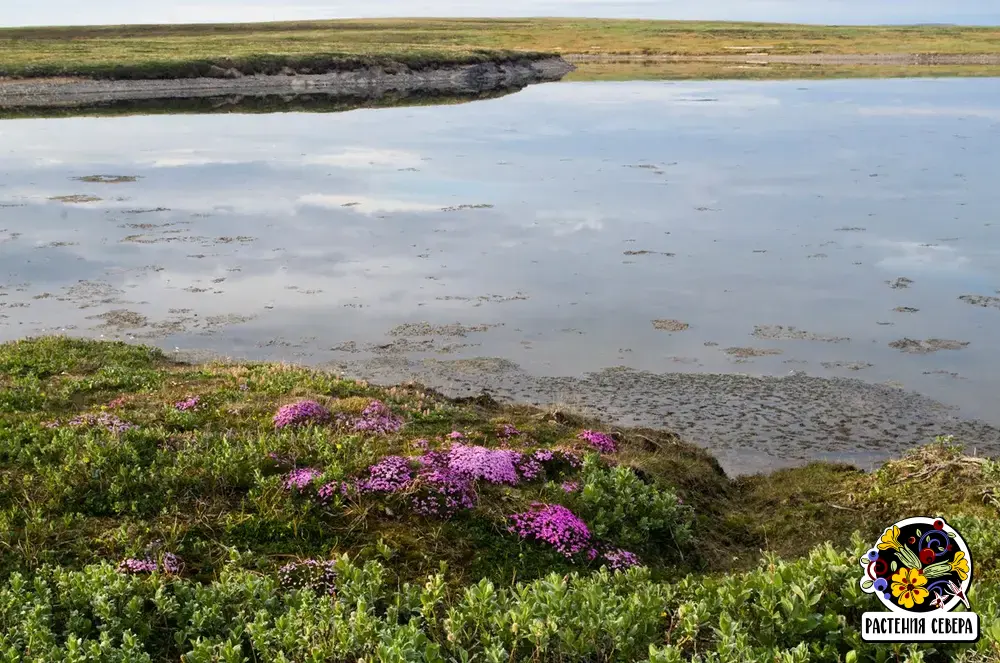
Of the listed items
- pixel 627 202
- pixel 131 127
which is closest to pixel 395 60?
pixel 131 127

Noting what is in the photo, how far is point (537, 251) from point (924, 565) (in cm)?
2470

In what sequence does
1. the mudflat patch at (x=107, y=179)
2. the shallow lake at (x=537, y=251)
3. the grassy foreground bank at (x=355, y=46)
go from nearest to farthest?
the shallow lake at (x=537, y=251), the mudflat patch at (x=107, y=179), the grassy foreground bank at (x=355, y=46)

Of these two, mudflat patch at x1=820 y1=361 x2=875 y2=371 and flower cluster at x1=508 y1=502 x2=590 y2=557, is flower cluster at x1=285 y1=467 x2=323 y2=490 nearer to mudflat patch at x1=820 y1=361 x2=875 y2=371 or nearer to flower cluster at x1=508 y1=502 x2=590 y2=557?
flower cluster at x1=508 y1=502 x2=590 y2=557

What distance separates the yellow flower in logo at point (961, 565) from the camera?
17.7ft

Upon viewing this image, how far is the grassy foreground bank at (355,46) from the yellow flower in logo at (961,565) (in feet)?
301

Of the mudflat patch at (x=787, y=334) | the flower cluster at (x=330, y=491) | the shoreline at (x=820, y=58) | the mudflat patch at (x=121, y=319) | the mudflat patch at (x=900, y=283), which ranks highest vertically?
the shoreline at (x=820, y=58)

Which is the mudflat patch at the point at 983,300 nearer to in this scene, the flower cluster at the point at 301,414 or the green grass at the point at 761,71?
the flower cluster at the point at 301,414

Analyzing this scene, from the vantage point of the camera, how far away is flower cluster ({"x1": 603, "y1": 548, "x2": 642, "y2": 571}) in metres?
9.36

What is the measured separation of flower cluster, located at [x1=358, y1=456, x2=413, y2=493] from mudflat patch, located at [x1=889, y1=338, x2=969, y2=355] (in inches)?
560

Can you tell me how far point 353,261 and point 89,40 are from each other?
12251 cm

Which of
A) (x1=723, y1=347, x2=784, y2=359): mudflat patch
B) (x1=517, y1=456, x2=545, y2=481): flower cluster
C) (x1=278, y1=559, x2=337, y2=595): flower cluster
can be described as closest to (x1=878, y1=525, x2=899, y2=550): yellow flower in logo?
(x1=278, y1=559, x2=337, y2=595): flower cluster

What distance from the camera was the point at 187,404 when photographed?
12969 millimetres

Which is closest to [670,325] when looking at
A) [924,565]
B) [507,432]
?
[507,432]

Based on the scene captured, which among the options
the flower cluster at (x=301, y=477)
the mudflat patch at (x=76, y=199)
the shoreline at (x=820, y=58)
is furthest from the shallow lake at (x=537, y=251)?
the shoreline at (x=820, y=58)
